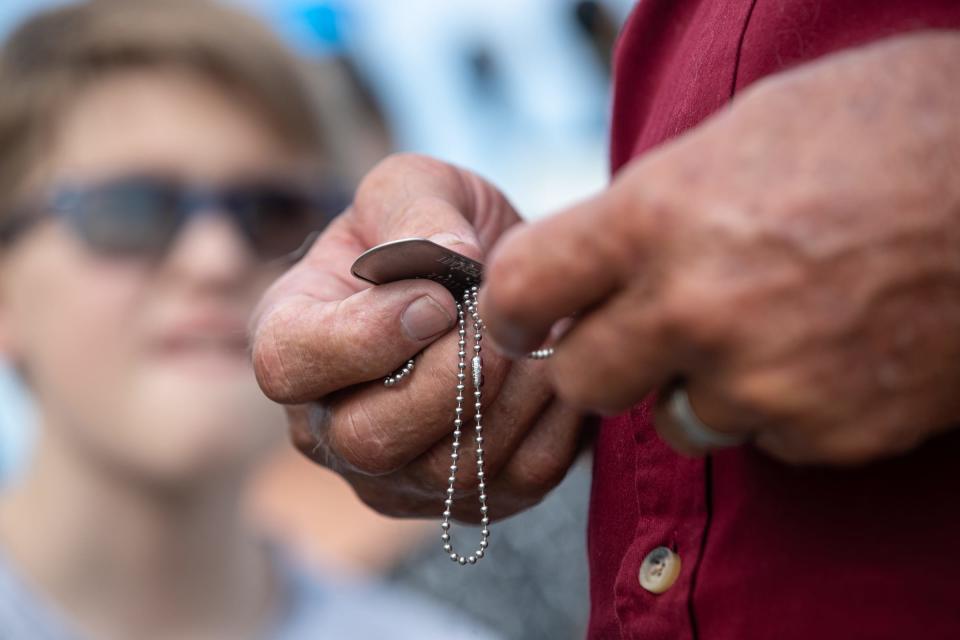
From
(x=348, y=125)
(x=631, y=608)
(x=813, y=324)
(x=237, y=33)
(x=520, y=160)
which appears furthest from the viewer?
(x=520, y=160)

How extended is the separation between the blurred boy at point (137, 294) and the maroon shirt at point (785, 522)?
3.70ft

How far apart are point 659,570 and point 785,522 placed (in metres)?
0.08

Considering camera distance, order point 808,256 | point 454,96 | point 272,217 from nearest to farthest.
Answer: point 808,256, point 272,217, point 454,96

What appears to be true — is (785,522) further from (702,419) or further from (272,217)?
(272,217)

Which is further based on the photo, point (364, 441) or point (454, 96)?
point (454, 96)

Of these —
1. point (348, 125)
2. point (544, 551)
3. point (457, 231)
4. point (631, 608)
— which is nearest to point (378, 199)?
point (457, 231)

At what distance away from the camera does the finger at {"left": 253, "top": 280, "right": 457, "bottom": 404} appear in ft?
1.81

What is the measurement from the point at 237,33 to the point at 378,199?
1.28 metres

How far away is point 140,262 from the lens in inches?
65.5

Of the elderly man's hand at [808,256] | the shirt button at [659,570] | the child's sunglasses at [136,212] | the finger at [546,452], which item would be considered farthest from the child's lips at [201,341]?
the elderly man's hand at [808,256]

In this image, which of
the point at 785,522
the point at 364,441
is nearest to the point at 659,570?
the point at 785,522

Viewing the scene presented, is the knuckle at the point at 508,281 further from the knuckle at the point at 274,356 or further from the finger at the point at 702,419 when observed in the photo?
the knuckle at the point at 274,356

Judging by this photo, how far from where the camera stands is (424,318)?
0.56 metres

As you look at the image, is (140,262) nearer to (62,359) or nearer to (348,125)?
(62,359)
